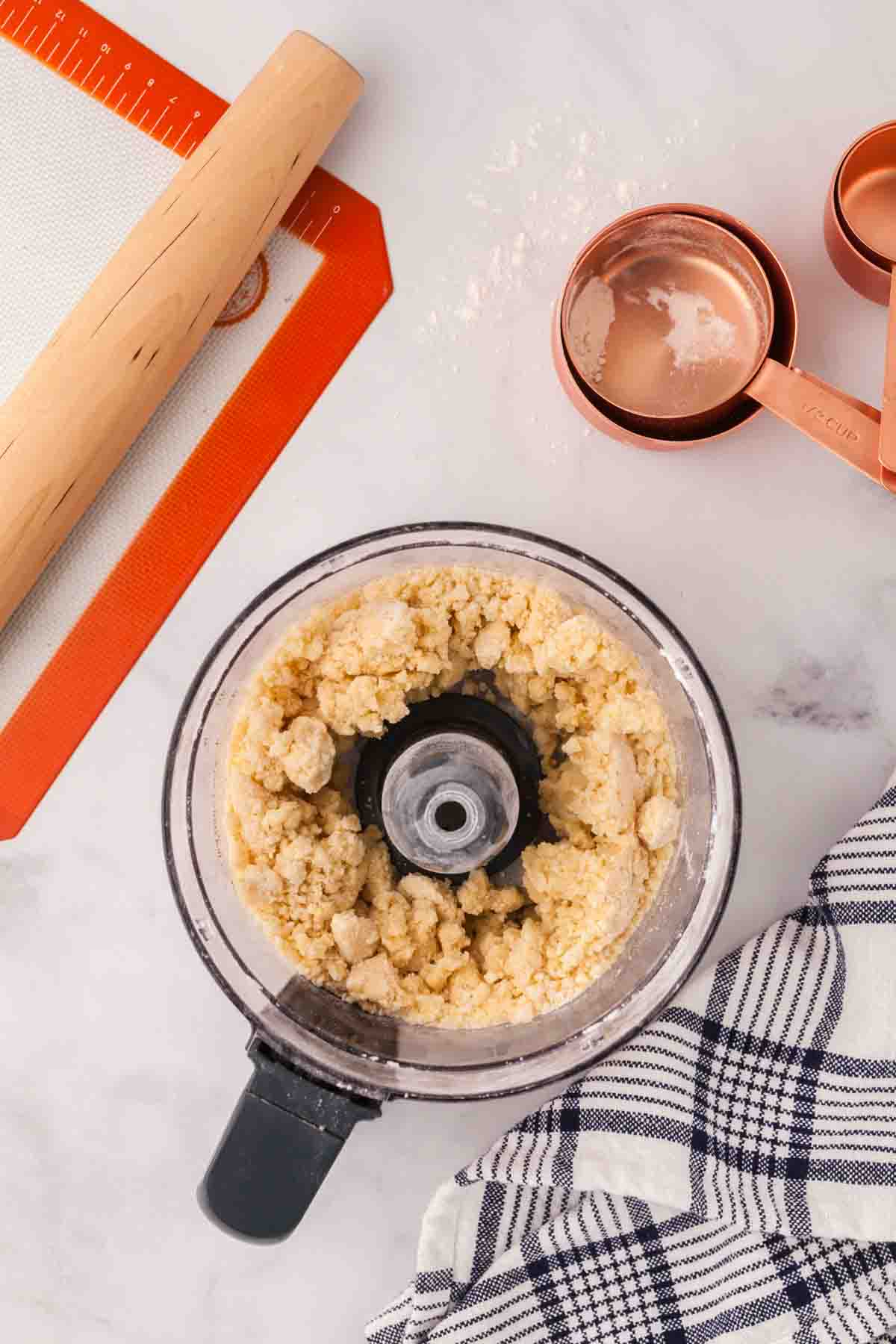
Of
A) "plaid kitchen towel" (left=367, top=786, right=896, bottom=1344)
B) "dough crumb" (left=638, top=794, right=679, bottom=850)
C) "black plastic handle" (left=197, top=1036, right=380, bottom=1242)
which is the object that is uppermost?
"dough crumb" (left=638, top=794, right=679, bottom=850)

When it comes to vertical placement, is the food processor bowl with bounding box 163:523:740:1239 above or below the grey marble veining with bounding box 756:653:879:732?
below

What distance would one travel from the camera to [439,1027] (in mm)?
735

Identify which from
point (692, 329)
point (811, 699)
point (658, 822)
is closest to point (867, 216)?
point (692, 329)

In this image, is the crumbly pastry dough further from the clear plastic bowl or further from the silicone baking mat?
the silicone baking mat

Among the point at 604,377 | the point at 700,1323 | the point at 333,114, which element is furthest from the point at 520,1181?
the point at 333,114

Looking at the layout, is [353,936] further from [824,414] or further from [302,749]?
[824,414]

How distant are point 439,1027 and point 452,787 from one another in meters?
0.15

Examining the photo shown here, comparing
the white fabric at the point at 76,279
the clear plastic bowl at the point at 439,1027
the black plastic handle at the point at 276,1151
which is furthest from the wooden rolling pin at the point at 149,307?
the black plastic handle at the point at 276,1151

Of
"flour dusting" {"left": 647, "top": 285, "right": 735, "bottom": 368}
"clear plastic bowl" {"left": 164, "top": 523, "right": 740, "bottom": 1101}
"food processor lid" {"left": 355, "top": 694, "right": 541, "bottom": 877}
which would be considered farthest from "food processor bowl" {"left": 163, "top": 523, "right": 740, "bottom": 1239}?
"flour dusting" {"left": 647, "top": 285, "right": 735, "bottom": 368}

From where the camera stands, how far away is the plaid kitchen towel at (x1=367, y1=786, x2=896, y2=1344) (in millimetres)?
792

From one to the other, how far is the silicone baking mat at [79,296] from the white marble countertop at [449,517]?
2 centimetres

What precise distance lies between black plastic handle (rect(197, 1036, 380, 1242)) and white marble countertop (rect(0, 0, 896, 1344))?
7.2 inches

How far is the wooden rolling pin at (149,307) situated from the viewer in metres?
0.79

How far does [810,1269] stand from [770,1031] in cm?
16
